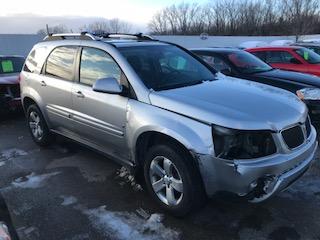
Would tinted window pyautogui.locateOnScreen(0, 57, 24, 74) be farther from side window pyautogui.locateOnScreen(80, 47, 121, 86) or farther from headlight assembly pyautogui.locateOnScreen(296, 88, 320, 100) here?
headlight assembly pyautogui.locateOnScreen(296, 88, 320, 100)

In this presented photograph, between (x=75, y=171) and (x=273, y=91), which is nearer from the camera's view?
(x=273, y=91)

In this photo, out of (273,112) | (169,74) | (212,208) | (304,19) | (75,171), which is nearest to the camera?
(273,112)

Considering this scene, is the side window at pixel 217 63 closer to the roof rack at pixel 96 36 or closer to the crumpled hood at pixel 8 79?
the roof rack at pixel 96 36

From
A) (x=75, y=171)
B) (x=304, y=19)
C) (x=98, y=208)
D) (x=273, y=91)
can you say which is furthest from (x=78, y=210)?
(x=304, y=19)

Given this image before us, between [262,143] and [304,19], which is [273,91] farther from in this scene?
[304,19]

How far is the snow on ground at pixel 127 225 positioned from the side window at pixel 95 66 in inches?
59.1

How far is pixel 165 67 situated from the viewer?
182 inches

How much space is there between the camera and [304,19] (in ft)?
178

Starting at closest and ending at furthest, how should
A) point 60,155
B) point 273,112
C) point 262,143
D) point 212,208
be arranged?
point 262,143 < point 273,112 < point 212,208 < point 60,155

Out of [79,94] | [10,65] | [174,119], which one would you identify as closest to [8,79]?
[10,65]

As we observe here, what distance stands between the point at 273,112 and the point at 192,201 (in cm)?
113

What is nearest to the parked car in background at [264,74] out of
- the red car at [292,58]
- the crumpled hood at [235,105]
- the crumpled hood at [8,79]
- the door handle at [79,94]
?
the red car at [292,58]

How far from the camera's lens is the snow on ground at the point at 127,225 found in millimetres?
3584

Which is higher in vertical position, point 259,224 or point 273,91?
point 273,91
